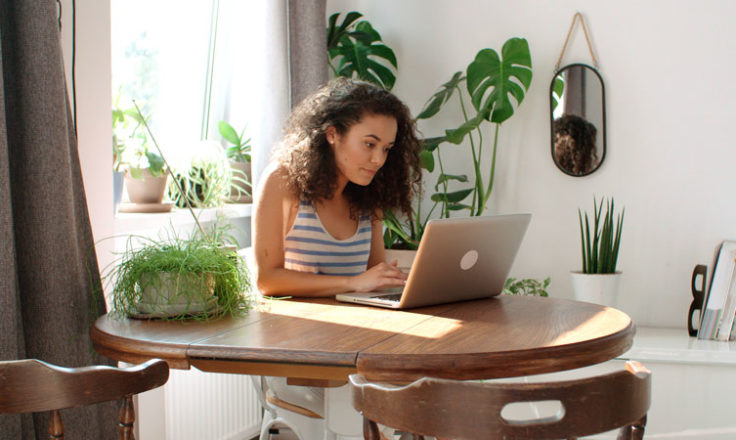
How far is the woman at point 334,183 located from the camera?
220 centimetres

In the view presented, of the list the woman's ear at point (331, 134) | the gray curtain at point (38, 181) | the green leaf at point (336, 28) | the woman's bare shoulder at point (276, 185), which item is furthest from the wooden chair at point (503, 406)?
the green leaf at point (336, 28)

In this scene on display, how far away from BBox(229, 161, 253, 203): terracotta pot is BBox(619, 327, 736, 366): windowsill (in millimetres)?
1702

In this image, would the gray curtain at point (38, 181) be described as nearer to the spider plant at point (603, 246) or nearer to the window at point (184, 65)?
the window at point (184, 65)

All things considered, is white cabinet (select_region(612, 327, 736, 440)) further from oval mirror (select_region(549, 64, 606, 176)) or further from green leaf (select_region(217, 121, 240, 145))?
green leaf (select_region(217, 121, 240, 145))

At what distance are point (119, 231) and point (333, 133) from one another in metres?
0.78

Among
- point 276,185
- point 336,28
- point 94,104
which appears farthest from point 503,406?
point 336,28

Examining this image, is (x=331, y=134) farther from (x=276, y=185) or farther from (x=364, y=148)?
(x=276, y=185)

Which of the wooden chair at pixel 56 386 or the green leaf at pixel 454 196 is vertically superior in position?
the green leaf at pixel 454 196

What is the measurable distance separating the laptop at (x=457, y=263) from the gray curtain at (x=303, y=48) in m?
1.53

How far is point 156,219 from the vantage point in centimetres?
268

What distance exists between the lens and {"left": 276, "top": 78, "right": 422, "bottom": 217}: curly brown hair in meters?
2.27

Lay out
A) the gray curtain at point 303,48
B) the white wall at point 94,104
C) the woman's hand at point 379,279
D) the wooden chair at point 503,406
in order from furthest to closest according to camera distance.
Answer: the gray curtain at point 303,48 < the white wall at point 94,104 < the woman's hand at point 379,279 < the wooden chair at point 503,406

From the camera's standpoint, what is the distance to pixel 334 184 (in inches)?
91.0

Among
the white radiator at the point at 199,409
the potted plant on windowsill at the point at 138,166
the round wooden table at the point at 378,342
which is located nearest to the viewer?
the round wooden table at the point at 378,342
